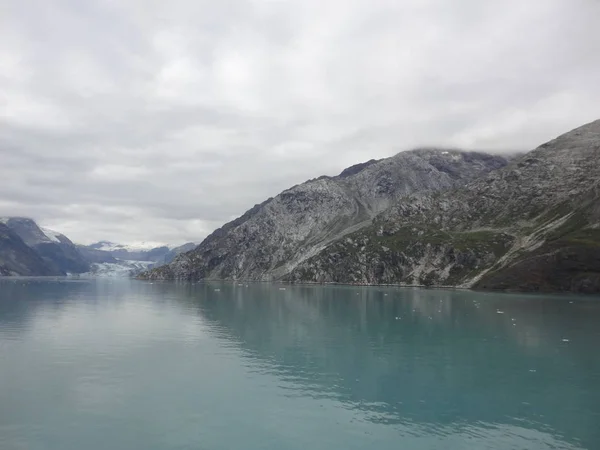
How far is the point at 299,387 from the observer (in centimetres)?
5397

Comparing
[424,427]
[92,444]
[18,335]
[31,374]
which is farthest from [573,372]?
[18,335]

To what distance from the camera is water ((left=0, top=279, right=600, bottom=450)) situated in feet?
127

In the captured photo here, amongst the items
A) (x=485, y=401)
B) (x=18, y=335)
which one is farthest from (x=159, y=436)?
(x=18, y=335)

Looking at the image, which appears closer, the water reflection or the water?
the water

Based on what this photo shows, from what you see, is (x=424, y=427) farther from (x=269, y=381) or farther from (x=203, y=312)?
(x=203, y=312)

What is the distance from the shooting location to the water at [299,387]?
3878cm

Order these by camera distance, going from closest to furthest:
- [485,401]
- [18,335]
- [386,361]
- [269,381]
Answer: [485,401]
[269,381]
[386,361]
[18,335]

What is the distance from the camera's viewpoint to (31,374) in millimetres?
58188

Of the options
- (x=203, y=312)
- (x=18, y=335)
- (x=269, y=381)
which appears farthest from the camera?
(x=203, y=312)

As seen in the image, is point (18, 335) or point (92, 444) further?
point (18, 335)

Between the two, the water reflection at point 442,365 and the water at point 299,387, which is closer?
the water at point 299,387

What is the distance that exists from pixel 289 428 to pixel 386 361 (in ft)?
102

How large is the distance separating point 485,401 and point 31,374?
5668 cm

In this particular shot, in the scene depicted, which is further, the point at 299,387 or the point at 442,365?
the point at 442,365
